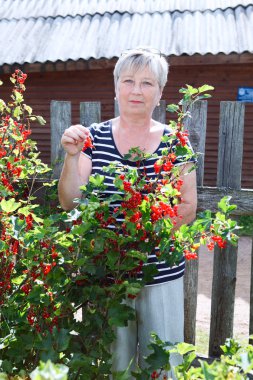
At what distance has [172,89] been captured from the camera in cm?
918

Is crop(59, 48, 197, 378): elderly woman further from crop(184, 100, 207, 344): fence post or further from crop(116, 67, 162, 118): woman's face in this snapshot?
crop(184, 100, 207, 344): fence post

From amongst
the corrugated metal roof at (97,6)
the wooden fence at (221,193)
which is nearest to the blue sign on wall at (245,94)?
the corrugated metal roof at (97,6)

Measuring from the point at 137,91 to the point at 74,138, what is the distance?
340 millimetres

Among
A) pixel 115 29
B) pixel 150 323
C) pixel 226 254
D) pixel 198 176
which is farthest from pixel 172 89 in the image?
pixel 150 323

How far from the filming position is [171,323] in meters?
2.25

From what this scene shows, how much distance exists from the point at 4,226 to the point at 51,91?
797 cm

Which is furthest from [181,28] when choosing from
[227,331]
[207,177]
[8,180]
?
[8,180]

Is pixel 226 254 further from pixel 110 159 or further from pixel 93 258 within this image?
pixel 93 258

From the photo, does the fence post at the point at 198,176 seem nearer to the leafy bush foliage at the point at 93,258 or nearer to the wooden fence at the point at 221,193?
the wooden fence at the point at 221,193

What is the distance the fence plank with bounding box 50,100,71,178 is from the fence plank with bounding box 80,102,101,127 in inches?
3.6

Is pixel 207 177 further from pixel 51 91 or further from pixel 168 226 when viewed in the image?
pixel 168 226

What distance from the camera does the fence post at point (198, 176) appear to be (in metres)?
3.14

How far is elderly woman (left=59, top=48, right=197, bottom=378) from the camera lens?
6.86 feet

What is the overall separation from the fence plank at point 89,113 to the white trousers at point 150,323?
53.2 inches
